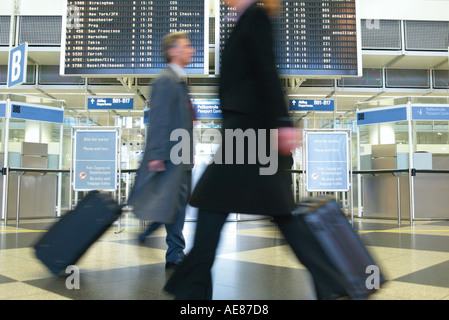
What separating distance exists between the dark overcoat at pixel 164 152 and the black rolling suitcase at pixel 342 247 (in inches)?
34.9

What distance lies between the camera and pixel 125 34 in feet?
22.4

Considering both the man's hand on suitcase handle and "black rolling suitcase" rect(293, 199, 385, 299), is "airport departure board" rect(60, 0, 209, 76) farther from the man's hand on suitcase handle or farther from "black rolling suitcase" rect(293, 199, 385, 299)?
"black rolling suitcase" rect(293, 199, 385, 299)

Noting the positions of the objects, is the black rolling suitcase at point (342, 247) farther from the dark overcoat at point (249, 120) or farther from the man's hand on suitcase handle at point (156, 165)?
the man's hand on suitcase handle at point (156, 165)

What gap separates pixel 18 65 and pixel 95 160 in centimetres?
220

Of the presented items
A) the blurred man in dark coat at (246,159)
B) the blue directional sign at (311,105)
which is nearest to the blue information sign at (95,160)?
the blue directional sign at (311,105)

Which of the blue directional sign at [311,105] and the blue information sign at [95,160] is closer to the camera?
the blue information sign at [95,160]

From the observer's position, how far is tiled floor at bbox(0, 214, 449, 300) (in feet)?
7.59

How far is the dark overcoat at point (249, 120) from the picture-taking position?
1.71m

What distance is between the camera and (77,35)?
6.89 metres

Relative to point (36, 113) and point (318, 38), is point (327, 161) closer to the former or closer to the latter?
point (318, 38)

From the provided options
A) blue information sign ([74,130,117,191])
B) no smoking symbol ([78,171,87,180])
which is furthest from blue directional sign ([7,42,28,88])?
no smoking symbol ([78,171,87,180])
